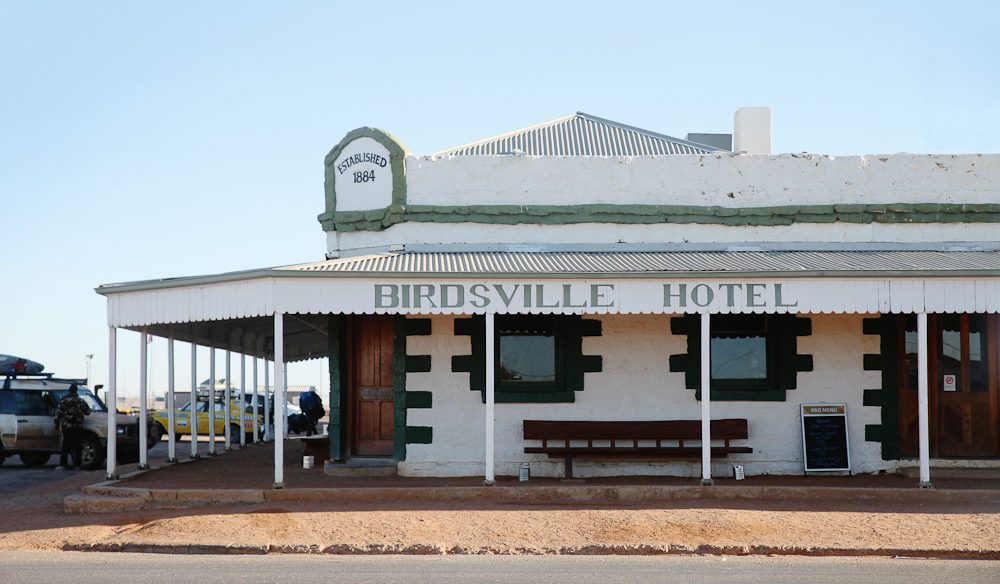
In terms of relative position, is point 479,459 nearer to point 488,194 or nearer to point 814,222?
point 488,194

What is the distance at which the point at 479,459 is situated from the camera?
1509cm

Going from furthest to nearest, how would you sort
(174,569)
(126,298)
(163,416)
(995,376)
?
(163,416) < (995,376) < (126,298) < (174,569)

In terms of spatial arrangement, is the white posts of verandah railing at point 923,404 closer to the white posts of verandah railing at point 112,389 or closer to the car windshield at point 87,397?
the white posts of verandah railing at point 112,389

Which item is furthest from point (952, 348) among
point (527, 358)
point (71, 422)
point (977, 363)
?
point (71, 422)

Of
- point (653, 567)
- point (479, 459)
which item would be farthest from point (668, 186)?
point (653, 567)

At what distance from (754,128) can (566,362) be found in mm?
5906

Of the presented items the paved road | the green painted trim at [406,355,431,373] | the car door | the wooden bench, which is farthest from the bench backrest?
the car door

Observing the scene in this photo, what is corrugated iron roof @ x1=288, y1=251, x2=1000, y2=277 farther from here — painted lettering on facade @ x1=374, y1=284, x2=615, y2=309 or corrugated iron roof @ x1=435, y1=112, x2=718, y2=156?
corrugated iron roof @ x1=435, y1=112, x2=718, y2=156

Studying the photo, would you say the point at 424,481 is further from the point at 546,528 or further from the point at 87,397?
the point at 87,397

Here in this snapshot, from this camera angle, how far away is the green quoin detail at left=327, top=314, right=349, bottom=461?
1550 cm

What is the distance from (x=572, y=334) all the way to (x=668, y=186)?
9.04 ft

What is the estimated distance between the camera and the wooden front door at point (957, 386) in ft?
50.3

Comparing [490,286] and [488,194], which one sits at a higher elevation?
[488,194]

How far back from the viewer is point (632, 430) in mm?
14664
